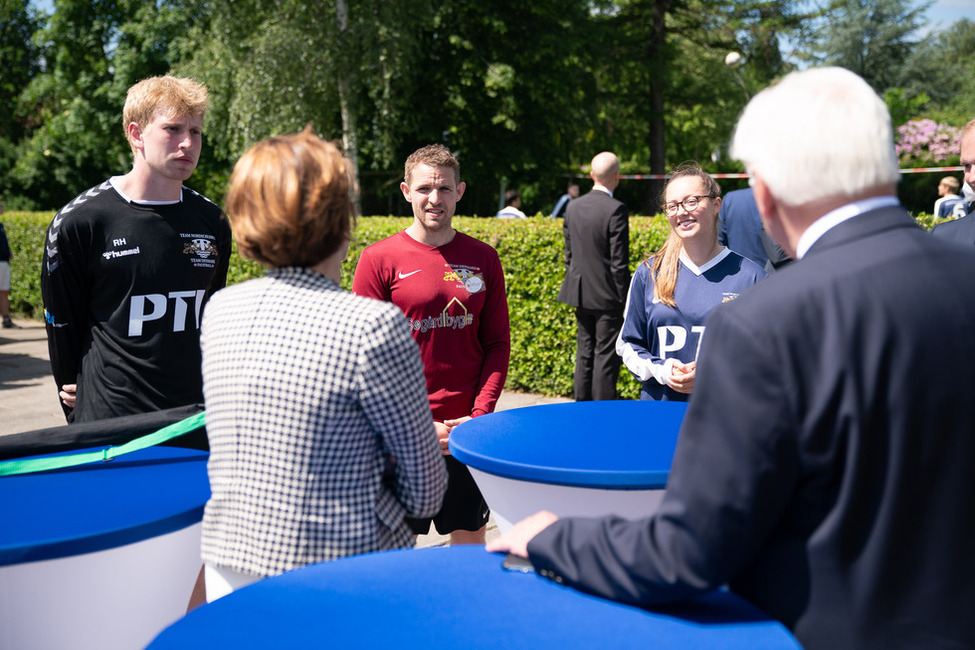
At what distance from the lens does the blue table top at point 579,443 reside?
214 cm

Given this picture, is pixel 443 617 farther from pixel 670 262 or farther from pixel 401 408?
pixel 670 262

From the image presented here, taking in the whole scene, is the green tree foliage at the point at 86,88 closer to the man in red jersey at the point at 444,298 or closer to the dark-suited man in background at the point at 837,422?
the man in red jersey at the point at 444,298

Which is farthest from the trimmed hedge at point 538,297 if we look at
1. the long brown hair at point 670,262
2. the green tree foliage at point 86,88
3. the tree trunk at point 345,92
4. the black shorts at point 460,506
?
the green tree foliage at point 86,88

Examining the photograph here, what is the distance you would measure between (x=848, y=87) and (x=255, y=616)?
1.39 m

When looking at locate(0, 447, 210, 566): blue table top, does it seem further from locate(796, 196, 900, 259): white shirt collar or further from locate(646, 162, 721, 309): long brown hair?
locate(646, 162, 721, 309): long brown hair

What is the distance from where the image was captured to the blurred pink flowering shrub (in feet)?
104

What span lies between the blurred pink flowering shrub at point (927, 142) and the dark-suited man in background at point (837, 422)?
3451 centimetres

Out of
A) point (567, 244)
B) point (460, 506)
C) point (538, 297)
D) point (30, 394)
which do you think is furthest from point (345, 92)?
point (460, 506)

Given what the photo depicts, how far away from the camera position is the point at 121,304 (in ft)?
10.3

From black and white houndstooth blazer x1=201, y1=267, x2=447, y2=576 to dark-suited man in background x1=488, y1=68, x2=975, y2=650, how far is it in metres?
0.56

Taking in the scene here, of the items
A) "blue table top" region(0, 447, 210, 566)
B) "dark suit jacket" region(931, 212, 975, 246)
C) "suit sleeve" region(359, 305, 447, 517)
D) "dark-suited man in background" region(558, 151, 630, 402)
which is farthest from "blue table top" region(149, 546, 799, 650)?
"dark-suited man in background" region(558, 151, 630, 402)

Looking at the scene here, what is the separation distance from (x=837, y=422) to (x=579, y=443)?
126 centimetres

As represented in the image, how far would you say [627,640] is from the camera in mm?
1379

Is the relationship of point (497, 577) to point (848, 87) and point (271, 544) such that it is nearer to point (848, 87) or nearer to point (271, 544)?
point (271, 544)
